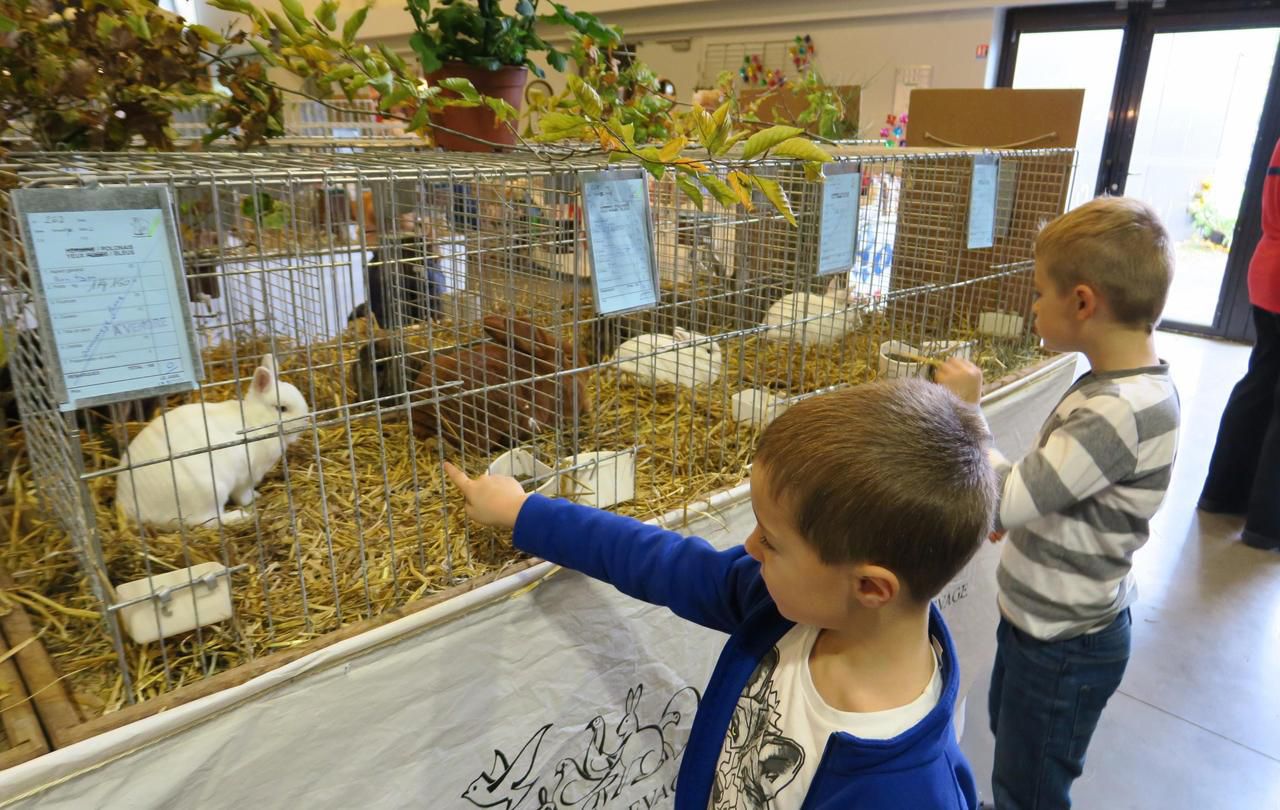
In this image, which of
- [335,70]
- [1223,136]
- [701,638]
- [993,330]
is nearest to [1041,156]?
[993,330]

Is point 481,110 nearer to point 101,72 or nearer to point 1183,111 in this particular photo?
point 101,72

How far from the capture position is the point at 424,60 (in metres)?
1.31

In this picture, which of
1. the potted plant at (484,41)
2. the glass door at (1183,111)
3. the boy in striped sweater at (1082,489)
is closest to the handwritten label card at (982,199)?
the boy in striped sweater at (1082,489)

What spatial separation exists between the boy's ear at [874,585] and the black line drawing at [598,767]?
0.51 meters

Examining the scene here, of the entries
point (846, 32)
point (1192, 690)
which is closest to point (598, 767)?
point (1192, 690)

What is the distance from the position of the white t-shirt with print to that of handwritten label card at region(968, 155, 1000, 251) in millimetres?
1082

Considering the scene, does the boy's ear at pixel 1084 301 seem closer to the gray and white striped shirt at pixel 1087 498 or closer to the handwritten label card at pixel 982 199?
the gray and white striped shirt at pixel 1087 498

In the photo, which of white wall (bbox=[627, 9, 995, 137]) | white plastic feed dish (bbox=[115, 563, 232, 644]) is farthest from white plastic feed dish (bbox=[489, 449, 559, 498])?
white wall (bbox=[627, 9, 995, 137])

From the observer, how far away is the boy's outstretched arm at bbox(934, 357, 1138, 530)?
1108 mm

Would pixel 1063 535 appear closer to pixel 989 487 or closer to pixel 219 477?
pixel 989 487

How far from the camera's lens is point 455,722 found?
944 millimetres

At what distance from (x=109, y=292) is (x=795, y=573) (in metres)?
0.60

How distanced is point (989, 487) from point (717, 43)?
5.86 m

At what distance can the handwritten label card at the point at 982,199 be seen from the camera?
1.60 meters
